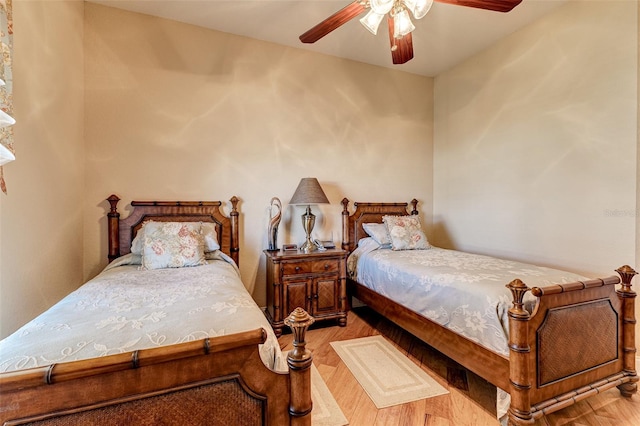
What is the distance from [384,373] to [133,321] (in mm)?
1639

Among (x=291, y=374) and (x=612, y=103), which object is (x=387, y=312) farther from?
(x=612, y=103)

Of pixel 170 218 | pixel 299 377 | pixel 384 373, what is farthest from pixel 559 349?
pixel 170 218

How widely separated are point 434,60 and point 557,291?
2.91 m

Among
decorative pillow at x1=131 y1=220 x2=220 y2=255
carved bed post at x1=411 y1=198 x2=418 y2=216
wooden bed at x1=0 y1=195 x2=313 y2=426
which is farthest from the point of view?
carved bed post at x1=411 y1=198 x2=418 y2=216

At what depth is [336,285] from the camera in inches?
111

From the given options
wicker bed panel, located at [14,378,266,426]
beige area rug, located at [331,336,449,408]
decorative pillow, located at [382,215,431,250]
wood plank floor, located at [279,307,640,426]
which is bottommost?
wood plank floor, located at [279,307,640,426]

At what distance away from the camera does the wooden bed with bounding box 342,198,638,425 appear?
142 cm

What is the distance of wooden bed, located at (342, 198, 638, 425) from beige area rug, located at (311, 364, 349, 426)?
2.73 ft

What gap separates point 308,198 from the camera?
2.78 metres

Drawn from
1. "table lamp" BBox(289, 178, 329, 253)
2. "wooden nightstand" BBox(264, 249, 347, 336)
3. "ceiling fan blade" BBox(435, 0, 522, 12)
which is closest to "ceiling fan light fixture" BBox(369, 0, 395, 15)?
"ceiling fan blade" BBox(435, 0, 522, 12)

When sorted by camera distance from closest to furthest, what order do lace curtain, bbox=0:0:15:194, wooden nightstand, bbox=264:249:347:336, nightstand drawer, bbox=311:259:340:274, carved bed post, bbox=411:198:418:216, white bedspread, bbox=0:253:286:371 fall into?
white bedspread, bbox=0:253:286:371, lace curtain, bbox=0:0:15:194, wooden nightstand, bbox=264:249:347:336, nightstand drawer, bbox=311:259:340:274, carved bed post, bbox=411:198:418:216

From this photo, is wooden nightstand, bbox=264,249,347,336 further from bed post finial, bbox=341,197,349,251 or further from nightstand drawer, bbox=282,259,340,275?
bed post finial, bbox=341,197,349,251

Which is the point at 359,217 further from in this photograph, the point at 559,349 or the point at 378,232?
the point at 559,349

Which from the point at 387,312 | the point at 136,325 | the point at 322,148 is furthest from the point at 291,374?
the point at 322,148
